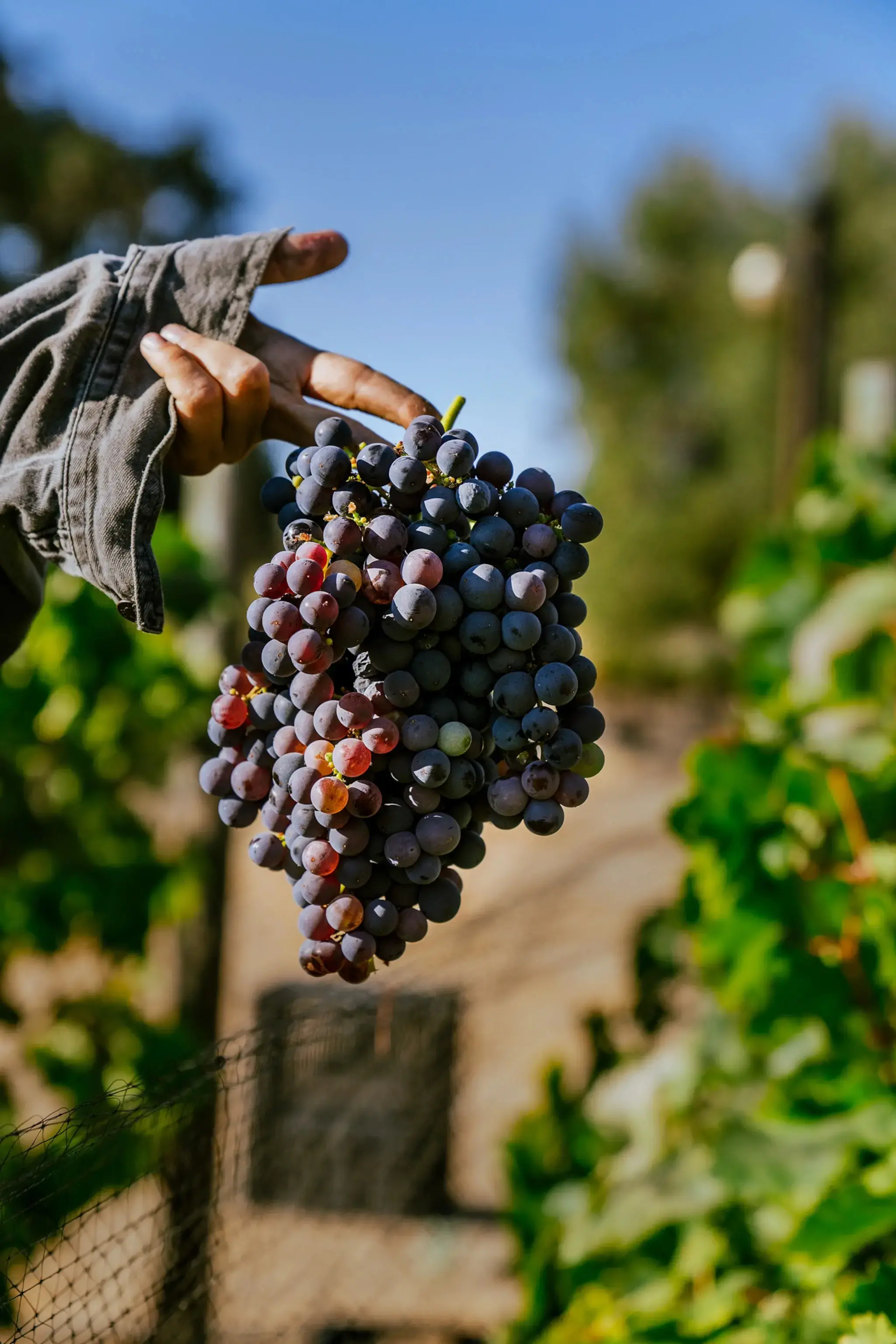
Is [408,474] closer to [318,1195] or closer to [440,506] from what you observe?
[440,506]

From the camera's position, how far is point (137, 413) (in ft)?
2.94

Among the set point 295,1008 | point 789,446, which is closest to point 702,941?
point 295,1008

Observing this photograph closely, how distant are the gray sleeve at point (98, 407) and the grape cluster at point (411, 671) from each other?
0.11 m

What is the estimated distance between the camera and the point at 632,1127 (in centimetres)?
256

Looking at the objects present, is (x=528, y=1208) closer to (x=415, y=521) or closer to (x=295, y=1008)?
(x=295, y=1008)

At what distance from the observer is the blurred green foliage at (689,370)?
1275 centimetres

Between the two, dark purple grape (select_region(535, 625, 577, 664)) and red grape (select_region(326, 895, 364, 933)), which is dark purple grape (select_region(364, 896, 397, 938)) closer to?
red grape (select_region(326, 895, 364, 933))

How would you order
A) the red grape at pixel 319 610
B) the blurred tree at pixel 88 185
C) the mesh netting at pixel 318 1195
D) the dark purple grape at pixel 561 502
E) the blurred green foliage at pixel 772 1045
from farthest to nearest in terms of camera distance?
the blurred tree at pixel 88 185 < the mesh netting at pixel 318 1195 < the blurred green foliage at pixel 772 1045 < the dark purple grape at pixel 561 502 < the red grape at pixel 319 610

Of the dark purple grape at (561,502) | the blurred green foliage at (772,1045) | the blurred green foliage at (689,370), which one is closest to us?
the dark purple grape at (561,502)

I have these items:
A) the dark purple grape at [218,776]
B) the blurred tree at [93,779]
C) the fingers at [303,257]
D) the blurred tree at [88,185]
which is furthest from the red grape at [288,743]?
the blurred tree at [88,185]

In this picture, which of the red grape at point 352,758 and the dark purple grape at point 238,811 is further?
the dark purple grape at point 238,811

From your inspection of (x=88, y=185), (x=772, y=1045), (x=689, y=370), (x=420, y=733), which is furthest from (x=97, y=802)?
(x=689, y=370)

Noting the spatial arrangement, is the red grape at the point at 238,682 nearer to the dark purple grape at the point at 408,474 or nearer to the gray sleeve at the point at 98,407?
the gray sleeve at the point at 98,407

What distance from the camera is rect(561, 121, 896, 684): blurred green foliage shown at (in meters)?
12.8
